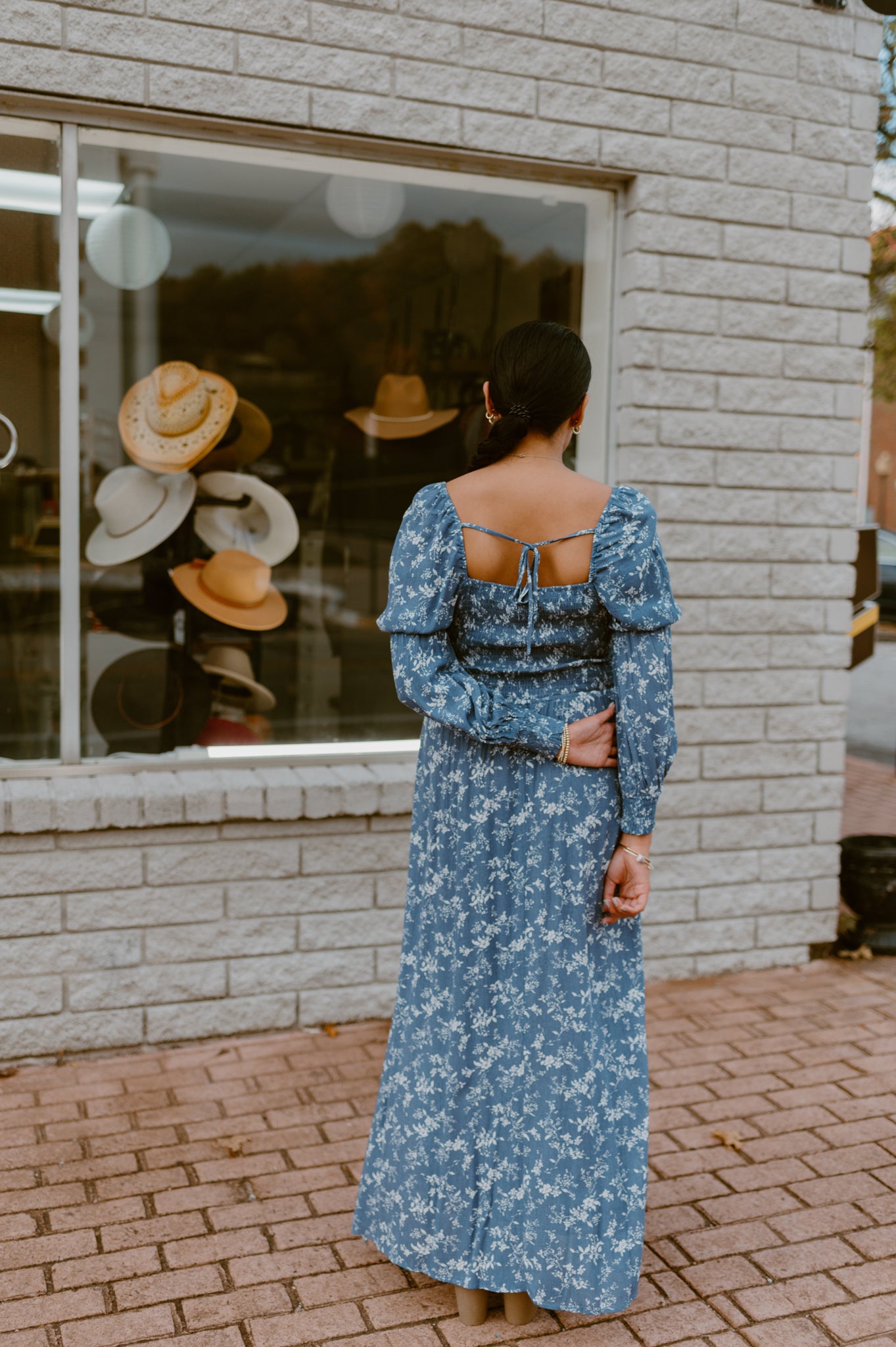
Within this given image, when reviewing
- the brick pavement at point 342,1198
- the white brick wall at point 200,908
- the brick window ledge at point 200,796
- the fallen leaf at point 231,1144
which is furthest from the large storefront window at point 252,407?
the fallen leaf at point 231,1144

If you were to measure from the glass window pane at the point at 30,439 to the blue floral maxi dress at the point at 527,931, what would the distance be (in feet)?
5.99

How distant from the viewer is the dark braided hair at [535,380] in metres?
2.46

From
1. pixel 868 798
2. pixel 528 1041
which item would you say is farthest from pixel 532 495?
pixel 868 798

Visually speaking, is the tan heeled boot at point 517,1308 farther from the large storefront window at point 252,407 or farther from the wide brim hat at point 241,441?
the wide brim hat at point 241,441

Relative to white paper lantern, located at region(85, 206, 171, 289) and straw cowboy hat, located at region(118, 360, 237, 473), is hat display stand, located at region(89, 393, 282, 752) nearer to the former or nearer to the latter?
straw cowboy hat, located at region(118, 360, 237, 473)

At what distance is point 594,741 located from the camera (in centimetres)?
254

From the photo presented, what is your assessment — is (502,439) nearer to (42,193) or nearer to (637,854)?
(637,854)

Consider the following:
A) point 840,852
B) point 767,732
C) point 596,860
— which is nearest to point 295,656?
point 767,732

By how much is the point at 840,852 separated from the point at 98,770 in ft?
10.1

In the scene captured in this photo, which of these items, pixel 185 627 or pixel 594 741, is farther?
pixel 185 627

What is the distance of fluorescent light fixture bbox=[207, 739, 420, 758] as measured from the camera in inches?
167

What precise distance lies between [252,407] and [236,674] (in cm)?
99

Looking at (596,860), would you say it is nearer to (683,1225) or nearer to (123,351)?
(683,1225)

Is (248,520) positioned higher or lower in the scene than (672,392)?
lower
